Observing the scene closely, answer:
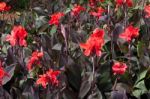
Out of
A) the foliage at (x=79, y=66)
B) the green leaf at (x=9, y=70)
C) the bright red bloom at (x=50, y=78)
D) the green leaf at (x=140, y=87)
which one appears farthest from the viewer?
the green leaf at (x=9, y=70)

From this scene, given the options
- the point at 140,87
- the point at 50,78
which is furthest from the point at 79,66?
the point at 50,78

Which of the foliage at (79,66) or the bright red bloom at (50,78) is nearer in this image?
the bright red bloom at (50,78)

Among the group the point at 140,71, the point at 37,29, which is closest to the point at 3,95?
the point at 140,71

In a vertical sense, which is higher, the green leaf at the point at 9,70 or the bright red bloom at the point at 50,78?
the bright red bloom at the point at 50,78

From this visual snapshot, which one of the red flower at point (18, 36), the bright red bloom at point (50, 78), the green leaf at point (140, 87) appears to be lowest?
the green leaf at point (140, 87)

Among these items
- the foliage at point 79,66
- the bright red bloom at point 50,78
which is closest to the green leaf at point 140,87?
the foliage at point 79,66

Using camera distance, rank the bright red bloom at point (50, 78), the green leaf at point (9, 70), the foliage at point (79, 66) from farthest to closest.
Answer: the green leaf at point (9, 70) → the foliage at point (79, 66) → the bright red bloom at point (50, 78)

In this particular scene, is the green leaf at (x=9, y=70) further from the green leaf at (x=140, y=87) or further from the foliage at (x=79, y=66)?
the green leaf at (x=140, y=87)

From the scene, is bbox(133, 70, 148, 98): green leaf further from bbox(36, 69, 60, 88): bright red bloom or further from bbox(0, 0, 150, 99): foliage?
bbox(36, 69, 60, 88): bright red bloom

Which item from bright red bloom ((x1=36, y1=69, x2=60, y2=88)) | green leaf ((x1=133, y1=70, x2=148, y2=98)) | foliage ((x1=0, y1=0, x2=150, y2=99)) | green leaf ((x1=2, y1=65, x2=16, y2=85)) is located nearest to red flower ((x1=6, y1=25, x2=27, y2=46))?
foliage ((x1=0, y1=0, x2=150, y2=99))

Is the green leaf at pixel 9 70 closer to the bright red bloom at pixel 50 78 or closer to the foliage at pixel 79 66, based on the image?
the foliage at pixel 79 66

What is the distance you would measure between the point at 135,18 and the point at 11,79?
166cm

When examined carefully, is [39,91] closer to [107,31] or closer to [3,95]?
[3,95]

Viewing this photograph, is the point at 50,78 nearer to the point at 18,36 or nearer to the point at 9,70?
the point at 18,36
